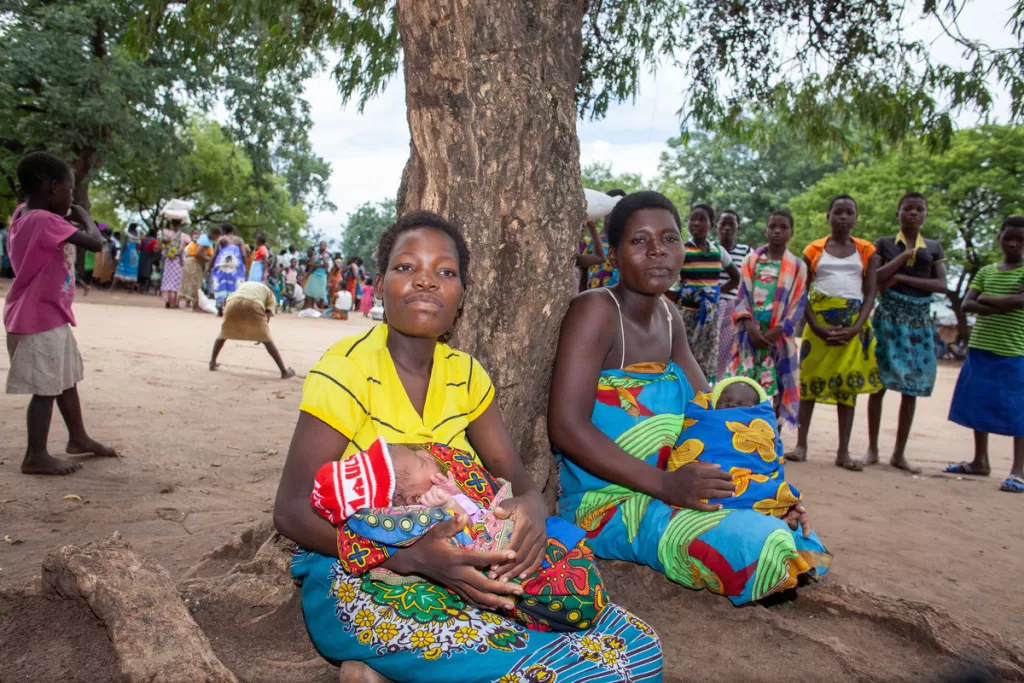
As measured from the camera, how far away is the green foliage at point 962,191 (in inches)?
810

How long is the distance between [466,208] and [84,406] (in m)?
4.48

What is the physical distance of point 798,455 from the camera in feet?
19.0

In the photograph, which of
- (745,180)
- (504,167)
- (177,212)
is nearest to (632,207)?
(504,167)

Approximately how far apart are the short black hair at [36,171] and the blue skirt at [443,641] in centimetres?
326

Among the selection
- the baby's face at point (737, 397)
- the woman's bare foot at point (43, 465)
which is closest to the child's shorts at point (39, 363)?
the woman's bare foot at point (43, 465)

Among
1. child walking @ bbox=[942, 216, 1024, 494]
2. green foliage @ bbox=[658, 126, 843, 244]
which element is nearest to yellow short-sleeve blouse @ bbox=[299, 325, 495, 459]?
child walking @ bbox=[942, 216, 1024, 494]

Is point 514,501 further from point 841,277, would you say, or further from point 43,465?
point 841,277

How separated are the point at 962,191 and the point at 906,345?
18947 millimetres

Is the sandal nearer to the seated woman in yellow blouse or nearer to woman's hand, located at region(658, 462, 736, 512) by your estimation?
woman's hand, located at region(658, 462, 736, 512)

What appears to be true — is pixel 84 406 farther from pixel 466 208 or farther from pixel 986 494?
pixel 986 494

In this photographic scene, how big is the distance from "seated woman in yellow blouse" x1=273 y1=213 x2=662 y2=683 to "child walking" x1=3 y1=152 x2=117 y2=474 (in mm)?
2640

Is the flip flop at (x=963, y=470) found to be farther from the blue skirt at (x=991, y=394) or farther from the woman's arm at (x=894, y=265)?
A: the woman's arm at (x=894, y=265)

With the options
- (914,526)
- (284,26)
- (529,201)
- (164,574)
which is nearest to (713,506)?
(529,201)

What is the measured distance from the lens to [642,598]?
271 cm
